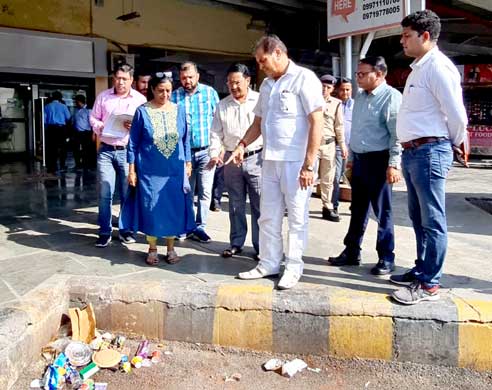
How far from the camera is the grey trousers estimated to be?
4082 millimetres

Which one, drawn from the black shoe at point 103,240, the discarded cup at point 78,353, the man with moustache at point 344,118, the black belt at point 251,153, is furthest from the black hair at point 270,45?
the man with moustache at point 344,118

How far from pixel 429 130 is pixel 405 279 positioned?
1101 mm

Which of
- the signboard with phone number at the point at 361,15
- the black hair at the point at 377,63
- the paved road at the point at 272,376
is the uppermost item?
the signboard with phone number at the point at 361,15

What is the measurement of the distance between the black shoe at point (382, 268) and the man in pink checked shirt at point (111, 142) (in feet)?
7.32

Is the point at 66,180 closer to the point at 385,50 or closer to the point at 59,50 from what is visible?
the point at 59,50

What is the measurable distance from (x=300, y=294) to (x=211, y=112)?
2236mm

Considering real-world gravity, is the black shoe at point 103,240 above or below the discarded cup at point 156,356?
above

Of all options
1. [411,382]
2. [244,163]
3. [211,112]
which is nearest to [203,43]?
[211,112]

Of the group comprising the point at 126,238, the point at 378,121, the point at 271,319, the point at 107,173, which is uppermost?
the point at 378,121

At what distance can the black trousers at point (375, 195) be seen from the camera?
3.75m

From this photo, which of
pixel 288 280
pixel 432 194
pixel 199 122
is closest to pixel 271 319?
pixel 288 280

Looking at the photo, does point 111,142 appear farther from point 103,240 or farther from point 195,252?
point 195,252

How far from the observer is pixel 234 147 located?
165 inches

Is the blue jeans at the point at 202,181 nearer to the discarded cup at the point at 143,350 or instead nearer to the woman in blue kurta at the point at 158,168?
the woman in blue kurta at the point at 158,168
